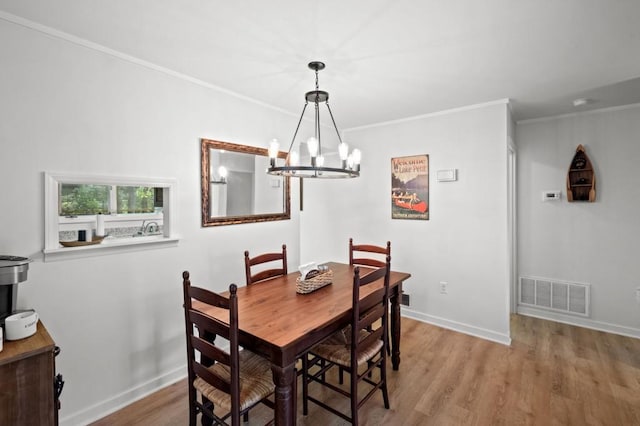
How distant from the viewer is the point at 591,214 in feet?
11.2

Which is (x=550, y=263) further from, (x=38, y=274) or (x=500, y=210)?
(x=38, y=274)

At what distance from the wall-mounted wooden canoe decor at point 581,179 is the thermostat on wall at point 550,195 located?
0.10 meters

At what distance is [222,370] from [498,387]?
6.88 feet

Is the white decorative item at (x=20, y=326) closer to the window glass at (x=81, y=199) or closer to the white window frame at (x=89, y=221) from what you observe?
the white window frame at (x=89, y=221)

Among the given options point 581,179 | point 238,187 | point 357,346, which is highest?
point 581,179

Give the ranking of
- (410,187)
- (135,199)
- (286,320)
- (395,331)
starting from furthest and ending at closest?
(410,187), (135,199), (395,331), (286,320)

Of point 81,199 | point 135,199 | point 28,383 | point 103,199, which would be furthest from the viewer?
point 135,199

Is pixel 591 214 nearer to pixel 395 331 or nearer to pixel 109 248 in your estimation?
pixel 395 331

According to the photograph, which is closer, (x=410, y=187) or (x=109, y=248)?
(x=109, y=248)

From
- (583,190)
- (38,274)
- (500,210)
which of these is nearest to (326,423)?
(38,274)

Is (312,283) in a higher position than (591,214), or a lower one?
lower


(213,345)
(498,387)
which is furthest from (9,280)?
(498,387)

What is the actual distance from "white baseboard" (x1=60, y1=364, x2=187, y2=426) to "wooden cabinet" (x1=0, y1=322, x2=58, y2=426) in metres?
0.67

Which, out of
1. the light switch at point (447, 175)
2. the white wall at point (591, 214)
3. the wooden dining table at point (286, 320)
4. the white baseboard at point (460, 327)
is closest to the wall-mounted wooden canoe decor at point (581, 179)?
the white wall at point (591, 214)
